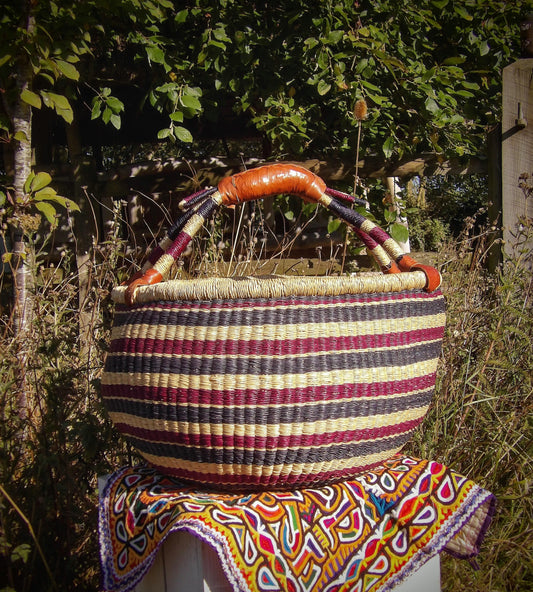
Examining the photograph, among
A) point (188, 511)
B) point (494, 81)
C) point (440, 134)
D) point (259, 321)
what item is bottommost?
point (188, 511)

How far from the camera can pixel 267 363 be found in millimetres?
1106

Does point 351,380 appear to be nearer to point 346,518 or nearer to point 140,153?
point 346,518

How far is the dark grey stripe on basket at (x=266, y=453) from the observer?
1.14 m

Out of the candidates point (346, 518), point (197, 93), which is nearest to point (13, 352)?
point (346, 518)

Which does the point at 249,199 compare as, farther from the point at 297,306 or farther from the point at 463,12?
the point at 463,12

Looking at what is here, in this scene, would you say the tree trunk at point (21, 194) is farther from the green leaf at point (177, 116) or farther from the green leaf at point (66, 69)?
the green leaf at point (177, 116)

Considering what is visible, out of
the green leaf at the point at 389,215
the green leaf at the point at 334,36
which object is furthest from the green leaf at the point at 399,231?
the green leaf at the point at 334,36

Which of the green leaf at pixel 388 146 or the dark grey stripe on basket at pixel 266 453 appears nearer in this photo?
the dark grey stripe on basket at pixel 266 453

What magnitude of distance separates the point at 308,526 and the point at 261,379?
350mm

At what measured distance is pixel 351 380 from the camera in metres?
1.15

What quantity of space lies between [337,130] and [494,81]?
109 cm

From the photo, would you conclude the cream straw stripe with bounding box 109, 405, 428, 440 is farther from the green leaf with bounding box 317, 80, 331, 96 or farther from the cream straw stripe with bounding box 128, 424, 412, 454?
the green leaf with bounding box 317, 80, 331, 96

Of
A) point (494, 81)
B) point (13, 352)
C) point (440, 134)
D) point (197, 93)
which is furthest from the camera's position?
point (494, 81)

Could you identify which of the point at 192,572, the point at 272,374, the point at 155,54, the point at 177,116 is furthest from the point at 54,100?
the point at 192,572
